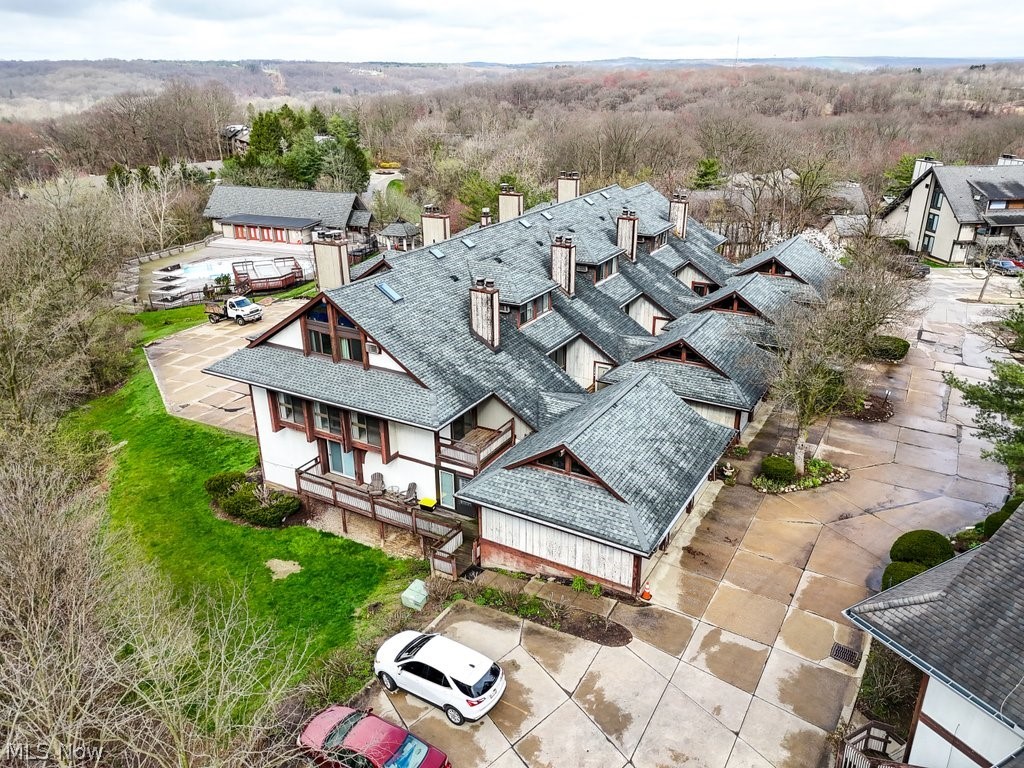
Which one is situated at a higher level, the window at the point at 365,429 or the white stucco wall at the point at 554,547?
the window at the point at 365,429

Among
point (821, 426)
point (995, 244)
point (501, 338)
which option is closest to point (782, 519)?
point (821, 426)

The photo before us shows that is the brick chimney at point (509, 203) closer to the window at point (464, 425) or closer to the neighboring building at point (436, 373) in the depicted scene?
the neighboring building at point (436, 373)

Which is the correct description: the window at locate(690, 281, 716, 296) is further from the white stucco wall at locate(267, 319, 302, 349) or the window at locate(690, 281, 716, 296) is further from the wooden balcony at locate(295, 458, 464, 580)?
the wooden balcony at locate(295, 458, 464, 580)

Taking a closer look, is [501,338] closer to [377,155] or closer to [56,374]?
[56,374]

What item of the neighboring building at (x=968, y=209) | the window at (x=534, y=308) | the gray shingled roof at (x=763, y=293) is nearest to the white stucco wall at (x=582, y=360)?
the window at (x=534, y=308)

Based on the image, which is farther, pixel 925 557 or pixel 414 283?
pixel 414 283

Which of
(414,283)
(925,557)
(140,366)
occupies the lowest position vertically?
(140,366)

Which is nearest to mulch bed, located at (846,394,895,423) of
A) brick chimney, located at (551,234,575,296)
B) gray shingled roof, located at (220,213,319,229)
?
brick chimney, located at (551,234,575,296)
